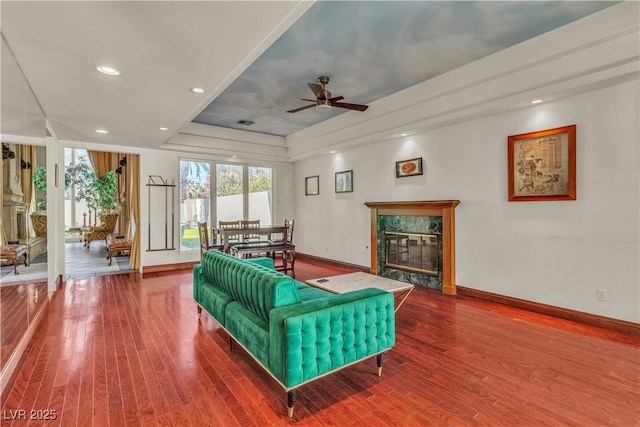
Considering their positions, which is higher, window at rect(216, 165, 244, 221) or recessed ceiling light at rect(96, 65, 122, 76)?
recessed ceiling light at rect(96, 65, 122, 76)

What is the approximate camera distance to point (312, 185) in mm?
7875

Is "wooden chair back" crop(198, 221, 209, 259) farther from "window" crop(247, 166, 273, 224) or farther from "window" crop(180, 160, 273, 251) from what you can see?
"window" crop(247, 166, 273, 224)

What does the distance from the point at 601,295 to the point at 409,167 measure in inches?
121

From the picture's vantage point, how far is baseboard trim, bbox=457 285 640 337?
322cm

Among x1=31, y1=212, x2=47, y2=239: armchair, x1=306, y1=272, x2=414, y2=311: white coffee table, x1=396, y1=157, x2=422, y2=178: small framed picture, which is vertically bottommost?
x1=306, y1=272, x2=414, y2=311: white coffee table

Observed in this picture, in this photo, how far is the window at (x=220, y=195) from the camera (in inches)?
275

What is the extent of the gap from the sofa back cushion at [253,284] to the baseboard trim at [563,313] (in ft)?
11.0

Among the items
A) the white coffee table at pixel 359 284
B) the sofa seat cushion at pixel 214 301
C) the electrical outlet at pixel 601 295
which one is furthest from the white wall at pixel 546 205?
the sofa seat cushion at pixel 214 301

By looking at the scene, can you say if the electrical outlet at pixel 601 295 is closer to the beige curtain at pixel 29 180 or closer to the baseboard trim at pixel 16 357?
the baseboard trim at pixel 16 357

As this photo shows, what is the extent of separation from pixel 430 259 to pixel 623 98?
305 centimetres

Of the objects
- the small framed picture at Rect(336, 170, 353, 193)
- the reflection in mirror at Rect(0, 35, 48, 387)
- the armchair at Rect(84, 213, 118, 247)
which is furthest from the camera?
the armchair at Rect(84, 213, 118, 247)

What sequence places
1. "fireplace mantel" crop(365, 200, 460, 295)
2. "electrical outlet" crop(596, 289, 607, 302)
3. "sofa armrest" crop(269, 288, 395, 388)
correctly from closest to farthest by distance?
"sofa armrest" crop(269, 288, 395, 388)
"electrical outlet" crop(596, 289, 607, 302)
"fireplace mantel" crop(365, 200, 460, 295)

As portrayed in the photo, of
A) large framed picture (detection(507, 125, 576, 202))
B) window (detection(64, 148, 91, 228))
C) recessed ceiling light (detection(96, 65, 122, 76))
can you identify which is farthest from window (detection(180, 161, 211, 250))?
large framed picture (detection(507, 125, 576, 202))

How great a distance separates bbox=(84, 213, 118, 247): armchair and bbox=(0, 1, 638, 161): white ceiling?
3.62 metres
